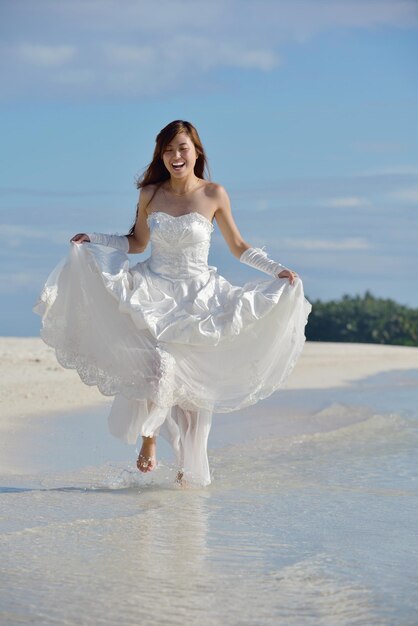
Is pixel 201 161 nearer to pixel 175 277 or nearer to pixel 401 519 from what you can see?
pixel 175 277

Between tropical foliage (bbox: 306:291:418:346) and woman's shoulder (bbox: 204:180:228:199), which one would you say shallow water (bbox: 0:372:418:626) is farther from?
tropical foliage (bbox: 306:291:418:346)

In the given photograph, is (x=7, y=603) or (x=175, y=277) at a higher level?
(x=175, y=277)

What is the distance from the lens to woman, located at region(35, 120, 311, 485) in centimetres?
707

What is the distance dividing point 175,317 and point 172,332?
0.34 feet

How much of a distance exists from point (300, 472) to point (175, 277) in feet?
6.79

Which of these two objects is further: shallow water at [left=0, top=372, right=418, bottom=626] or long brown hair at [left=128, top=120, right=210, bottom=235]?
long brown hair at [left=128, top=120, right=210, bottom=235]

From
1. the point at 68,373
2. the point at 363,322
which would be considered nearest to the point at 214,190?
the point at 68,373

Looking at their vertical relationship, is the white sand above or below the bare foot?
above

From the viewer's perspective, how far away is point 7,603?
4.61m

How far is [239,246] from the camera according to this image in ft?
24.6

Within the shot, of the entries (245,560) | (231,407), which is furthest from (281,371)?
(245,560)

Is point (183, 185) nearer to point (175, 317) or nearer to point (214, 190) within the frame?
point (214, 190)

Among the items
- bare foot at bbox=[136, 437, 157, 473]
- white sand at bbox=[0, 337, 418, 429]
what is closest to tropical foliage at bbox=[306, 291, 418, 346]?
white sand at bbox=[0, 337, 418, 429]

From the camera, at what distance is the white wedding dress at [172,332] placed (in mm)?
7055
